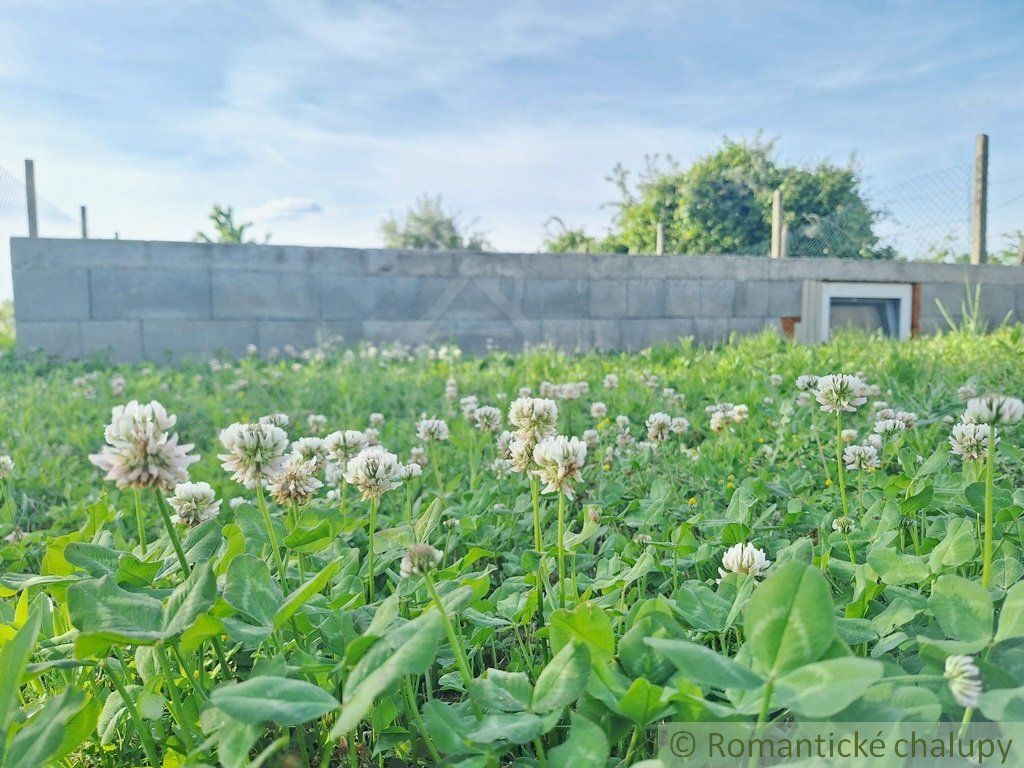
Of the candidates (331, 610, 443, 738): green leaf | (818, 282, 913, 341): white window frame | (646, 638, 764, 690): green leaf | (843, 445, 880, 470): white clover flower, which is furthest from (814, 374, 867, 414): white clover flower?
(818, 282, 913, 341): white window frame

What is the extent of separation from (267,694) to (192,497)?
2.26ft

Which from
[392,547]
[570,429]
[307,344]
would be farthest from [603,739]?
[307,344]

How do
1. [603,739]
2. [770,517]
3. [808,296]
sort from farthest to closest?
[808,296], [770,517], [603,739]

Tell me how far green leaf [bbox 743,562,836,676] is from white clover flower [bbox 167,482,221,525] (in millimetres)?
953

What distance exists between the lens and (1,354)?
6.51 metres

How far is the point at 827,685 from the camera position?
2.24 ft

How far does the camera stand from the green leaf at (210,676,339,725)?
0.72 meters

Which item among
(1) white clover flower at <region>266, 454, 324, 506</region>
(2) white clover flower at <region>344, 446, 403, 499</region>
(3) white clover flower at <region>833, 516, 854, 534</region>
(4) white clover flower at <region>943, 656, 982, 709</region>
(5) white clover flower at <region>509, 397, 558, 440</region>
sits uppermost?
(5) white clover flower at <region>509, 397, 558, 440</region>

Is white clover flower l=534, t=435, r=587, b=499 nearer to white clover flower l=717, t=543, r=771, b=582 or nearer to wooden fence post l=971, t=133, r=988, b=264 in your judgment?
white clover flower l=717, t=543, r=771, b=582

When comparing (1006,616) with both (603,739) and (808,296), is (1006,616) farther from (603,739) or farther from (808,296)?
(808,296)

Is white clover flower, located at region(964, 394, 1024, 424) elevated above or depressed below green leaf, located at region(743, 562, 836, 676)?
above

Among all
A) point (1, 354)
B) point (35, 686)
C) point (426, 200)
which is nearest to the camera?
point (35, 686)

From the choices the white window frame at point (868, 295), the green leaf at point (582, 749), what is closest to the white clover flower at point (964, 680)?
the green leaf at point (582, 749)

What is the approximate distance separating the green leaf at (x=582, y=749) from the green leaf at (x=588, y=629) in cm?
10
